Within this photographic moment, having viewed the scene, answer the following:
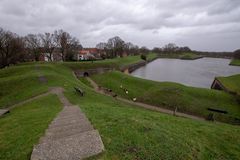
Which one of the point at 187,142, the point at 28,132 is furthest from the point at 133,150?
the point at 28,132

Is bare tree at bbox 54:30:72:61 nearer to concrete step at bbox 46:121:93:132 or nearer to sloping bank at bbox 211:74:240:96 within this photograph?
sloping bank at bbox 211:74:240:96

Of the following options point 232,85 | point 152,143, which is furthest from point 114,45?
point 152,143

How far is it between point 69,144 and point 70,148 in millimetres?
283

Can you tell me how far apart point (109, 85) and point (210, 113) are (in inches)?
695

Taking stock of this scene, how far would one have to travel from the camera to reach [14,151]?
6.27 metres

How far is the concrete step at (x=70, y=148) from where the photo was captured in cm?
554

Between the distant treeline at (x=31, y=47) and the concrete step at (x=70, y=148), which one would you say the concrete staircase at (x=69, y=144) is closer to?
the concrete step at (x=70, y=148)

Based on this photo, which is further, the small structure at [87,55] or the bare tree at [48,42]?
the small structure at [87,55]

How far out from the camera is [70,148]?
596cm

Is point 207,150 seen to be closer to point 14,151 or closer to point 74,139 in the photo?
point 74,139

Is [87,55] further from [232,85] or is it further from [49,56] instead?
[232,85]

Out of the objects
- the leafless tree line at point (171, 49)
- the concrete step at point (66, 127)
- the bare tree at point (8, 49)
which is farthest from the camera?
the leafless tree line at point (171, 49)

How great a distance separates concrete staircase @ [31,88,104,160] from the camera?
18.3 feet

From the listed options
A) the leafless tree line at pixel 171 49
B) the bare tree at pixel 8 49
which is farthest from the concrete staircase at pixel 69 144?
the leafless tree line at pixel 171 49
